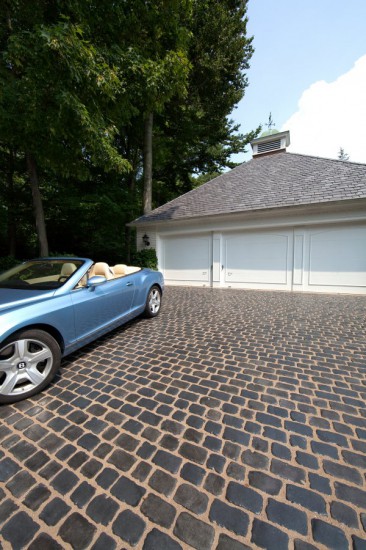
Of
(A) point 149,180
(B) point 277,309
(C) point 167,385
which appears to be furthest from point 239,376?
(A) point 149,180

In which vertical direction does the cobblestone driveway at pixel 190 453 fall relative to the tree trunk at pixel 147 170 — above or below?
below

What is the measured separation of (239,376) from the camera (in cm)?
262

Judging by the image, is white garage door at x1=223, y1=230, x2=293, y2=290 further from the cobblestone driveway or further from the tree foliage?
the cobblestone driveway

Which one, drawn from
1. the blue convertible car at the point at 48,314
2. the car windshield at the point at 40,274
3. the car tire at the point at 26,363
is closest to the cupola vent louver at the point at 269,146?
the blue convertible car at the point at 48,314

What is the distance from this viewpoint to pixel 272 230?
830 centimetres

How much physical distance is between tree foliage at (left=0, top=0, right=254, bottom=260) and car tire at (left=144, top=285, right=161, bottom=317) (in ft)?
12.8

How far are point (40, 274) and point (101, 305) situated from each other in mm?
1010

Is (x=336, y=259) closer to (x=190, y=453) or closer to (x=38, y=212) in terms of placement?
(x=190, y=453)

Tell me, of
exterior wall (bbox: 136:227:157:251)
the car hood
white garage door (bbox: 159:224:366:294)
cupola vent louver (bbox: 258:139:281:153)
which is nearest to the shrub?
exterior wall (bbox: 136:227:157:251)

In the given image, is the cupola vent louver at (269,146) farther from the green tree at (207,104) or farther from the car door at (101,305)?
the car door at (101,305)

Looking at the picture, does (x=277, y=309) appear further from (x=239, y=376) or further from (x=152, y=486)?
(x=152, y=486)

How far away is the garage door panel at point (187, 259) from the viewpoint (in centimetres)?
943

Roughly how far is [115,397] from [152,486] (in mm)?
994

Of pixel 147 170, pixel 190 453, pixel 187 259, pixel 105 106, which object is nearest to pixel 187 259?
pixel 187 259
